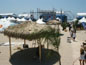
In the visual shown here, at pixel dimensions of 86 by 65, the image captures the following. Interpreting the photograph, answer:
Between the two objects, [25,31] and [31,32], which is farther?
[25,31]

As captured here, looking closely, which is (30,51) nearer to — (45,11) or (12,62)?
(12,62)

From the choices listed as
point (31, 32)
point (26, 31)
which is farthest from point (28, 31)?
point (31, 32)

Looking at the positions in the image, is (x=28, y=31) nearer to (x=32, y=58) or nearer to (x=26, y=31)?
(x=26, y=31)

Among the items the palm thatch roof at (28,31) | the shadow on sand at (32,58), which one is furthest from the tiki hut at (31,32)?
the shadow on sand at (32,58)

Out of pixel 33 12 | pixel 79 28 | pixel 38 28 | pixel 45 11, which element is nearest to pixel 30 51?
pixel 38 28

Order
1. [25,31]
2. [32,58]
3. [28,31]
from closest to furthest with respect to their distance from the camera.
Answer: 1. [28,31]
2. [25,31]
3. [32,58]

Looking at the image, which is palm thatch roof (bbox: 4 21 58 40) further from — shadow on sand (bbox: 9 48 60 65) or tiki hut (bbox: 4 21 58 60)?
shadow on sand (bbox: 9 48 60 65)

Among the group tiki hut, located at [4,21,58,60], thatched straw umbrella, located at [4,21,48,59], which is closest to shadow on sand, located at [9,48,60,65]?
tiki hut, located at [4,21,58,60]

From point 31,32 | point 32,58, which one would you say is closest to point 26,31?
point 31,32

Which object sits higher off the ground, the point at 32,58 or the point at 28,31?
the point at 28,31

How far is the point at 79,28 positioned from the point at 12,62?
21.8 m

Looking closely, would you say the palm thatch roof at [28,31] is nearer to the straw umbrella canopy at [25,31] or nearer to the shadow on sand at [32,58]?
the straw umbrella canopy at [25,31]

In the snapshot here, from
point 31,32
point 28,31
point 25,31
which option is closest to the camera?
point 31,32

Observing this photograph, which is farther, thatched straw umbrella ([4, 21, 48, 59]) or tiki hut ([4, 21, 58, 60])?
thatched straw umbrella ([4, 21, 48, 59])
